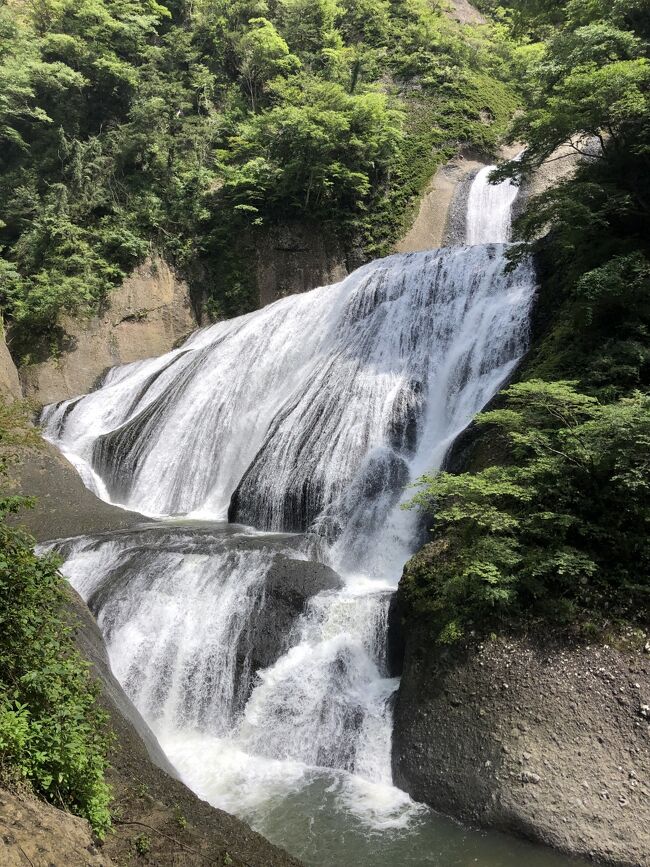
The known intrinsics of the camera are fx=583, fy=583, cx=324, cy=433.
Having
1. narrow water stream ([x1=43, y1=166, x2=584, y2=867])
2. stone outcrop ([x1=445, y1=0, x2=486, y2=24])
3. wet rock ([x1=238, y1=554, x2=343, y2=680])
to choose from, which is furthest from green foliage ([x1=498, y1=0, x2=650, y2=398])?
stone outcrop ([x1=445, y1=0, x2=486, y2=24])

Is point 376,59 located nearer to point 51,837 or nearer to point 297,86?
point 297,86

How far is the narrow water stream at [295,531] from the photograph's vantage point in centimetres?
664

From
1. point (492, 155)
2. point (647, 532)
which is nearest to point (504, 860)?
point (647, 532)

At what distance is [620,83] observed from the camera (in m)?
8.83

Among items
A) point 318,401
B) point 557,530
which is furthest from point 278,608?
point 318,401

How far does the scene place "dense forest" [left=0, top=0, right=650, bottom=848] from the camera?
247 inches

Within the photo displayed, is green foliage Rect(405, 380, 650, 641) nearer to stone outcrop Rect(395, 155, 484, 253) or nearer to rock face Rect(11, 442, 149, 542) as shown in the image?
rock face Rect(11, 442, 149, 542)

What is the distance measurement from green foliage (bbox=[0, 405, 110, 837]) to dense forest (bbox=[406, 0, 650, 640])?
4.09m

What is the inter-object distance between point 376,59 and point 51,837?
35.9m

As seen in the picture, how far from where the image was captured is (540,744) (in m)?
5.75

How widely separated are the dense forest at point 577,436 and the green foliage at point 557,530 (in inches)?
0.6

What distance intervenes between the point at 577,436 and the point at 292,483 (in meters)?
6.26

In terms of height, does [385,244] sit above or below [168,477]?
above

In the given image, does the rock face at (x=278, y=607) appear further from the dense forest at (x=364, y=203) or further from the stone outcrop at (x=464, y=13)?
the stone outcrop at (x=464, y=13)
